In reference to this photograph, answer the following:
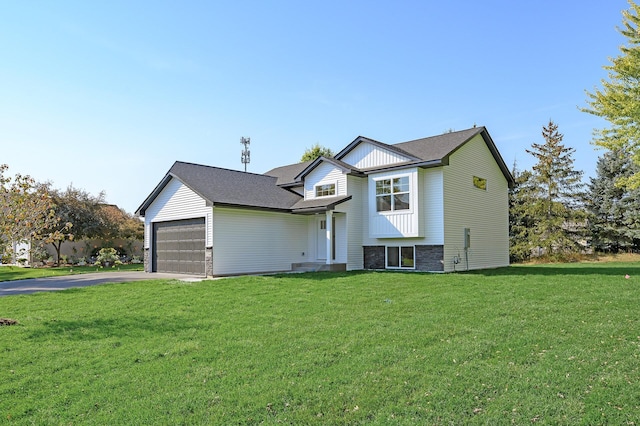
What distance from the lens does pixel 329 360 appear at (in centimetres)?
580

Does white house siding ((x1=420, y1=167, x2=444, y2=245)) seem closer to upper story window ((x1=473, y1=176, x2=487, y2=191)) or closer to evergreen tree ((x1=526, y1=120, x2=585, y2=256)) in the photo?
upper story window ((x1=473, y1=176, x2=487, y2=191))

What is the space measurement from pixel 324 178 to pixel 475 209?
7.00 m

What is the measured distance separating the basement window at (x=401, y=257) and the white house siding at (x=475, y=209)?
1465 millimetres

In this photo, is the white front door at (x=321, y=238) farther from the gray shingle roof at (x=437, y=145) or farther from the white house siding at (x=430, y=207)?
the gray shingle roof at (x=437, y=145)

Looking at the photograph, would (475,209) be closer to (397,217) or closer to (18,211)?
(397,217)

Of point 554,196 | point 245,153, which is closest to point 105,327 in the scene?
point 554,196

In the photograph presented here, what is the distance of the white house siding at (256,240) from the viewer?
17.6m

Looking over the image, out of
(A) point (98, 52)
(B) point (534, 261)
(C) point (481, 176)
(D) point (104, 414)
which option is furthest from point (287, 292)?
(B) point (534, 261)

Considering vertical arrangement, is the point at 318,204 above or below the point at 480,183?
below

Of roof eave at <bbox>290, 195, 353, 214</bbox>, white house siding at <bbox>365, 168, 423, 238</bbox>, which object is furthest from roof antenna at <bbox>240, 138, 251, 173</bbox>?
white house siding at <bbox>365, 168, 423, 238</bbox>

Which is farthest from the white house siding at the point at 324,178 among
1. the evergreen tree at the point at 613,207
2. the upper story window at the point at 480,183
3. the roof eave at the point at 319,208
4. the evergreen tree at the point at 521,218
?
the evergreen tree at the point at 613,207

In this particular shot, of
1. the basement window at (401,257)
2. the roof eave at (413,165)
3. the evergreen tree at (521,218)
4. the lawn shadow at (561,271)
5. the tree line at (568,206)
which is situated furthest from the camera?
the evergreen tree at (521,218)

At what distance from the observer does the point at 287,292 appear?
38.7ft

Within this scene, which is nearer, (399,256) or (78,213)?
(399,256)
